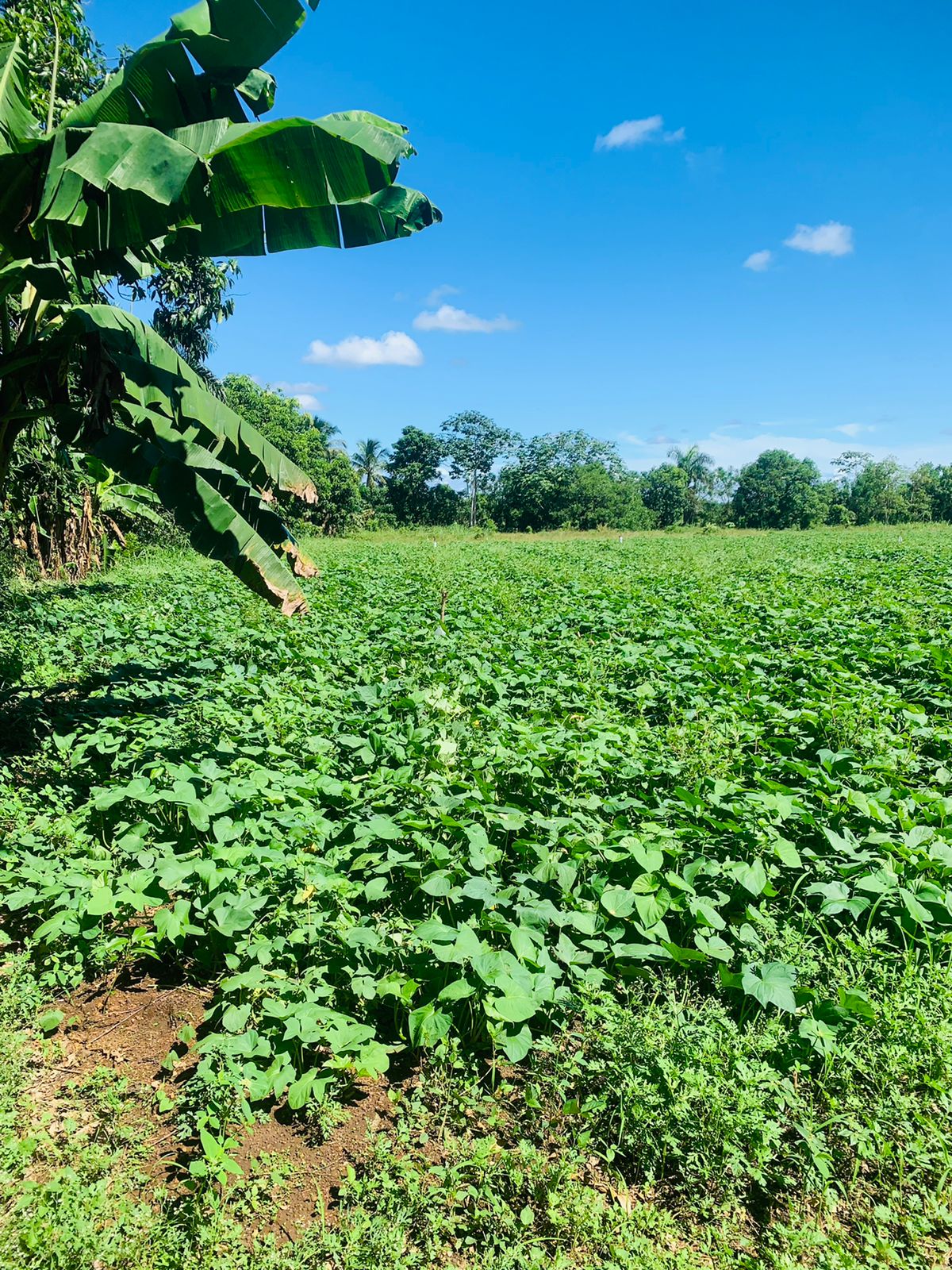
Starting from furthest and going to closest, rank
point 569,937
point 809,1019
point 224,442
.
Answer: point 224,442
point 569,937
point 809,1019

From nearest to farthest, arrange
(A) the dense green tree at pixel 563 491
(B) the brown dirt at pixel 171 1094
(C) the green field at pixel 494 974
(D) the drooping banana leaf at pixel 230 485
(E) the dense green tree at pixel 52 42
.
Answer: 1. (C) the green field at pixel 494 974
2. (B) the brown dirt at pixel 171 1094
3. (D) the drooping banana leaf at pixel 230 485
4. (E) the dense green tree at pixel 52 42
5. (A) the dense green tree at pixel 563 491

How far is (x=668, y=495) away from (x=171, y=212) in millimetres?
69677

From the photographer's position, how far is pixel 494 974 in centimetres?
266

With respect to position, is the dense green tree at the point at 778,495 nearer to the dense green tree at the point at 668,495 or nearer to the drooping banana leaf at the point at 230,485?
the dense green tree at the point at 668,495

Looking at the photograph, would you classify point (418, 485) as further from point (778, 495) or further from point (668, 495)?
point (778, 495)

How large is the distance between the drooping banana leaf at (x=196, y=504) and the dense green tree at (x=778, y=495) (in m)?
64.0

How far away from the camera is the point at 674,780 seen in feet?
14.6

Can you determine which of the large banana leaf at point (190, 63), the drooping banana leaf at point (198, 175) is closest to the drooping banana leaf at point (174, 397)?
the drooping banana leaf at point (198, 175)

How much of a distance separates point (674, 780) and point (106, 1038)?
3325 mm

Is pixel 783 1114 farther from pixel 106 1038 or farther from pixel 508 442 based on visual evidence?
pixel 508 442

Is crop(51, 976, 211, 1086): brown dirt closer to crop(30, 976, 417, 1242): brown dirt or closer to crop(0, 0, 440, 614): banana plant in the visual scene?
crop(30, 976, 417, 1242): brown dirt

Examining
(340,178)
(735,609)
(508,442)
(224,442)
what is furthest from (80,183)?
(508,442)

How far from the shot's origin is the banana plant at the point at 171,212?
14.3 feet

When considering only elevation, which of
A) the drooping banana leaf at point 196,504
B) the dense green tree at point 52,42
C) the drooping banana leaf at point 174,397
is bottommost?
the drooping banana leaf at point 196,504
